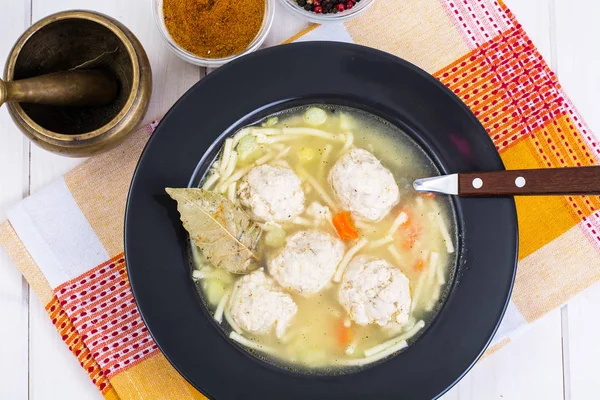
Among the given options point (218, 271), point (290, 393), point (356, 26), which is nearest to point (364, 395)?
point (290, 393)

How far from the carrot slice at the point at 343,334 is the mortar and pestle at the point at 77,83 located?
115cm

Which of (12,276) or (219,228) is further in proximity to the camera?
(12,276)

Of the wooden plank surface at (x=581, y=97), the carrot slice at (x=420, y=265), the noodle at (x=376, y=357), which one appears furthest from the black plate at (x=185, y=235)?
the wooden plank surface at (x=581, y=97)

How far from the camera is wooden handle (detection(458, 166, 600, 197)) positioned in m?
2.37

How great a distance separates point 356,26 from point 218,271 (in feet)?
4.20

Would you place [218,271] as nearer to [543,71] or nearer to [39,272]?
[39,272]

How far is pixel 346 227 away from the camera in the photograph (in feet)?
8.84

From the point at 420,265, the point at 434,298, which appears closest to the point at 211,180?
the point at 420,265

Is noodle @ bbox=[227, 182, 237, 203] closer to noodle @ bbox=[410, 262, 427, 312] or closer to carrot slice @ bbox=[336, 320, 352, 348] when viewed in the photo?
carrot slice @ bbox=[336, 320, 352, 348]

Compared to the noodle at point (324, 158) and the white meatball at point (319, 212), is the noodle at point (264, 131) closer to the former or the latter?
the noodle at point (324, 158)

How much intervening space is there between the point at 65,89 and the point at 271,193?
873 millimetres

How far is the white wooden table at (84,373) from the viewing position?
3070 millimetres

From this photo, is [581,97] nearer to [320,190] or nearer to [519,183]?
[519,183]

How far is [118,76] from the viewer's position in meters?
2.87
